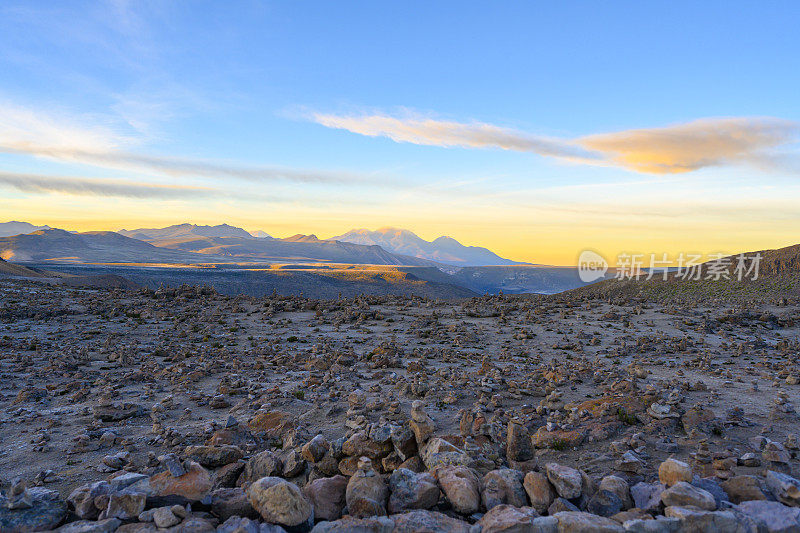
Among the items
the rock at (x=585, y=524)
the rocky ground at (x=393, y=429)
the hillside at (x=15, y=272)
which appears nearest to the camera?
the rock at (x=585, y=524)

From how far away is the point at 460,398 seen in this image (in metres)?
11.9

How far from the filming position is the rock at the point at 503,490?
6055 mm

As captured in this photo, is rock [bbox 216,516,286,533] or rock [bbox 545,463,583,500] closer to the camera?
rock [bbox 216,516,286,533]

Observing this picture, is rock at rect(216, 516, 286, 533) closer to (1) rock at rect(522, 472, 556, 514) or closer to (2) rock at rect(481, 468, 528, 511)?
(2) rock at rect(481, 468, 528, 511)

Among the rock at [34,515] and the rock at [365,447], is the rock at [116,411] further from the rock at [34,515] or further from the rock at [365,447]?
the rock at [365,447]

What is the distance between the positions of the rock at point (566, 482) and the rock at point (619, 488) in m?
0.38

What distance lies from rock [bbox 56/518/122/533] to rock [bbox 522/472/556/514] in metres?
5.29

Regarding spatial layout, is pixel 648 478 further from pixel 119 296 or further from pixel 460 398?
pixel 119 296

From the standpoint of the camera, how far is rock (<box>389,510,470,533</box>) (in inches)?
213

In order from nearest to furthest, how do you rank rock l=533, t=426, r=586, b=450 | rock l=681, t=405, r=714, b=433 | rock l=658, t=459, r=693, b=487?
rock l=658, t=459, r=693, b=487, rock l=533, t=426, r=586, b=450, rock l=681, t=405, r=714, b=433

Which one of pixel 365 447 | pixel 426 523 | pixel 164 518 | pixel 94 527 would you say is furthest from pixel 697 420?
pixel 94 527

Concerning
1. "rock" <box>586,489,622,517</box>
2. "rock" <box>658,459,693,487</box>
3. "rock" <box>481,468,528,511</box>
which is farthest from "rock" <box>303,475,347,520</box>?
"rock" <box>658,459,693,487</box>

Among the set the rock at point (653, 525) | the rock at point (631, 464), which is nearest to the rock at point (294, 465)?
the rock at point (653, 525)

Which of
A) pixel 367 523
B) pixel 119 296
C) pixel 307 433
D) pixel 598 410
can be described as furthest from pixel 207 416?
pixel 119 296
